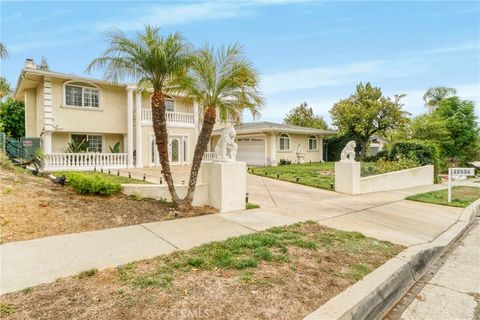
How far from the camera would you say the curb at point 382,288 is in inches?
110

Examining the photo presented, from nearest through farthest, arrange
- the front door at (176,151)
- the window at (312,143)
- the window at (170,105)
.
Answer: the front door at (176,151), the window at (170,105), the window at (312,143)

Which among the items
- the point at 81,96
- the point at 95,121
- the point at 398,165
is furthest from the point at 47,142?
the point at 398,165

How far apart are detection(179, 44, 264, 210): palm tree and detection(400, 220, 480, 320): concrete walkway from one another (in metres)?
4.93

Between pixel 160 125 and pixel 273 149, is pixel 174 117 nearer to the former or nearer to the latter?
pixel 273 149

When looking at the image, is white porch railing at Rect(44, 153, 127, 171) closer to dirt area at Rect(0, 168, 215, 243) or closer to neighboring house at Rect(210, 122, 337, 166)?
dirt area at Rect(0, 168, 215, 243)

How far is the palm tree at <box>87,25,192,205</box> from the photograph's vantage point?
233 inches

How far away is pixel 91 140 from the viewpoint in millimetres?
17516

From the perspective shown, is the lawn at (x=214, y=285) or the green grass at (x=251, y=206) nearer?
the lawn at (x=214, y=285)

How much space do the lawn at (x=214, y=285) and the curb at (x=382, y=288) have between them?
115 millimetres

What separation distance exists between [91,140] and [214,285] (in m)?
17.4

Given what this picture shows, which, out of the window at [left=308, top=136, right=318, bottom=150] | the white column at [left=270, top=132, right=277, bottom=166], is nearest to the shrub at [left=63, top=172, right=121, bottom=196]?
the white column at [left=270, top=132, right=277, bottom=166]

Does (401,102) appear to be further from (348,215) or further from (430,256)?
(430,256)

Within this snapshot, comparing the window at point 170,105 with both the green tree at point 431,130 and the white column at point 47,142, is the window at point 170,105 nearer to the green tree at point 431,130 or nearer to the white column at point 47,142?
the white column at point 47,142

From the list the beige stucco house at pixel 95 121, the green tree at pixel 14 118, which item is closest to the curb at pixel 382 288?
the beige stucco house at pixel 95 121
